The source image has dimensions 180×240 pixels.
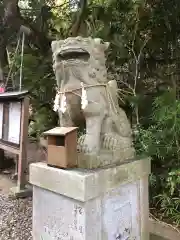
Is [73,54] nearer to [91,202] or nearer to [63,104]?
[63,104]

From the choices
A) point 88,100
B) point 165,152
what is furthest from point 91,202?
point 165,152

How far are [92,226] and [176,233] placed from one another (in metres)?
1.31

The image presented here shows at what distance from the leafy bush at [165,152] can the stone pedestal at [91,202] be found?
0.71m

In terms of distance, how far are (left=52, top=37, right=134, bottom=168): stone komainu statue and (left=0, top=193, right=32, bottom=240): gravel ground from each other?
4.23ft

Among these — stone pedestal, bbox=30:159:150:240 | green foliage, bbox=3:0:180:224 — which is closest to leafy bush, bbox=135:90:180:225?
green foliage, bbox=3:0:180:224

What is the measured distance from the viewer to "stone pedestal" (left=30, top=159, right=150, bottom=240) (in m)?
1.65

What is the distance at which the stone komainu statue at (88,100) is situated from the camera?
1.79 m

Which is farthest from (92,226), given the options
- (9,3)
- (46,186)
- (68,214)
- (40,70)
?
(9,3)

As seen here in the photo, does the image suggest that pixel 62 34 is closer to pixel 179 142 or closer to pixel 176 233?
pixel 179 142

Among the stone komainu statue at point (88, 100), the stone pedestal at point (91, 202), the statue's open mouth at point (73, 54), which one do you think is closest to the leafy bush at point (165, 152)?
the stone pedestal at point (91, 202)

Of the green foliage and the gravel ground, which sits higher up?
the green foliage

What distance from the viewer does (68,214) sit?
1.74 metres

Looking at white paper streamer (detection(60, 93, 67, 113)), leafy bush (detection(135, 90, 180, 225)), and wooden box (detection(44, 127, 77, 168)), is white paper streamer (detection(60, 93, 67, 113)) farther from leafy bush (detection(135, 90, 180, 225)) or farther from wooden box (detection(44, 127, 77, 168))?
leafy bush (detection(135, 90, 180, 225))

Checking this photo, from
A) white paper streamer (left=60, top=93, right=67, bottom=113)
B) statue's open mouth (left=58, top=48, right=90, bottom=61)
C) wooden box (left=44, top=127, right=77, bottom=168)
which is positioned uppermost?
statue's open mouth (left=58, top=48, right=90, bottom=61)
